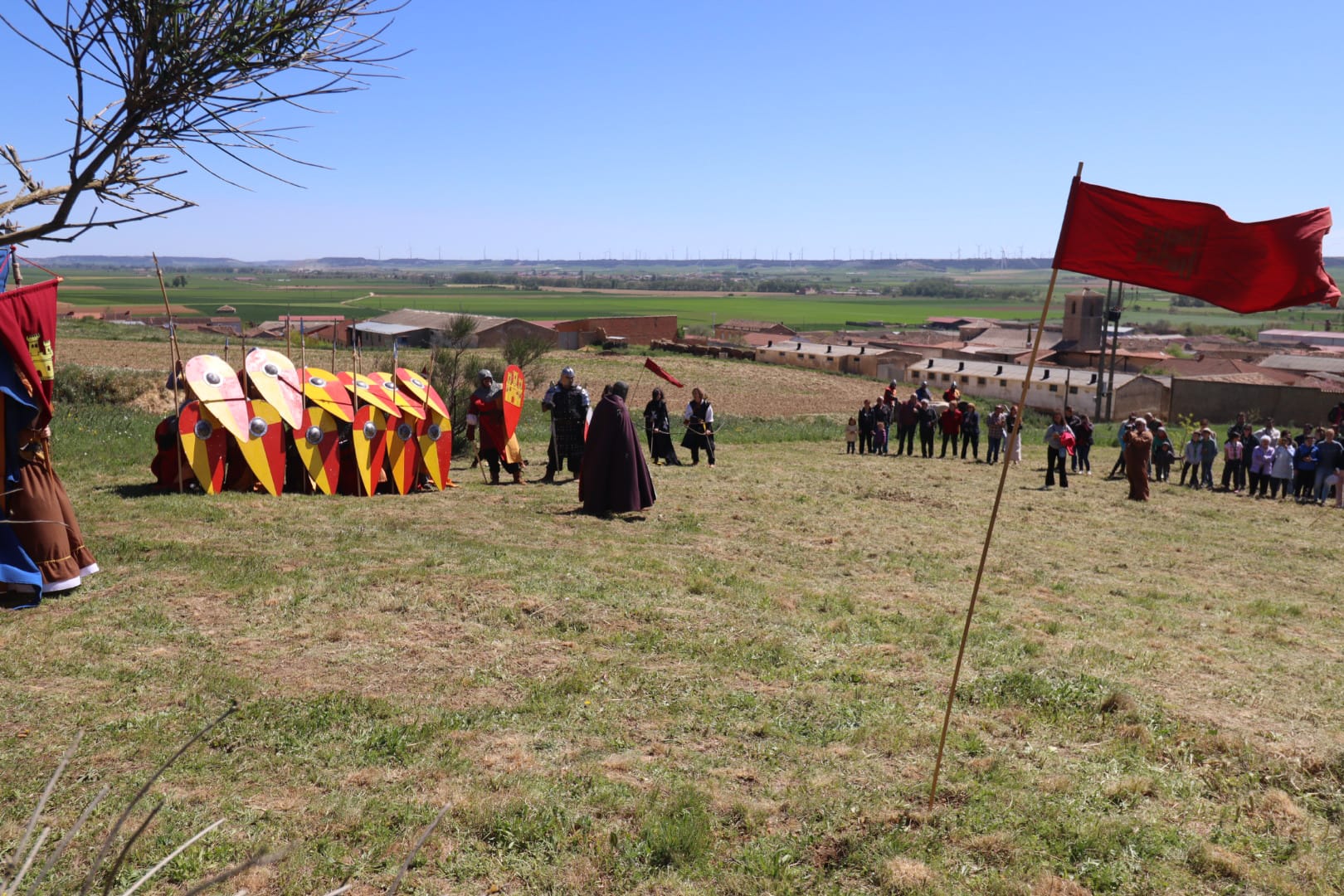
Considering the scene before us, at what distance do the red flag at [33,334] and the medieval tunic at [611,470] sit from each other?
5.75 m

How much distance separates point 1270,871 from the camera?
4832 mm

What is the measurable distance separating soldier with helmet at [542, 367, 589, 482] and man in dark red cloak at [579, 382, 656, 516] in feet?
7.75

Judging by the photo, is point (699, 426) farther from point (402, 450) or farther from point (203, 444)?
point (203, 444)

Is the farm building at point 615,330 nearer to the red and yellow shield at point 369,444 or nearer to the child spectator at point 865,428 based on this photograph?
the child spectator at point 865,428

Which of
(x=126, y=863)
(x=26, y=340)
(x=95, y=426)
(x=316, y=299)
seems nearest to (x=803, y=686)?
(x=126, y=863)

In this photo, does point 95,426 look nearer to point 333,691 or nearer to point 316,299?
point 333,691

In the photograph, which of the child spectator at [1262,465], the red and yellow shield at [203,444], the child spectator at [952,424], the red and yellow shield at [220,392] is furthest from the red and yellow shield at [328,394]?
the child spectator at [1262,465]

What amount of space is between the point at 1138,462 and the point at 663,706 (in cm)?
1337

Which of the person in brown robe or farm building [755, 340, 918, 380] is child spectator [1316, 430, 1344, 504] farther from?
farm building [755, 340, 918, 380]

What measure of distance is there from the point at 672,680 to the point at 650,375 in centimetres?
3827

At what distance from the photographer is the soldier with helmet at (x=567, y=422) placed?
14867mm

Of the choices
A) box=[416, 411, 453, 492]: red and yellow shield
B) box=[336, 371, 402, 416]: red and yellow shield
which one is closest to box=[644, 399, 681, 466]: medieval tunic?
box=[416, 411, 453, 492]: red and yellow shield

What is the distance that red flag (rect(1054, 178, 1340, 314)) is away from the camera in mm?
5453

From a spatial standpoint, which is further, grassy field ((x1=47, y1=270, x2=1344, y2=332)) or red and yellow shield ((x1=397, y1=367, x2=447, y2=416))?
grassy field ((x1=47, y1=270, x2=1344, y2=332))
